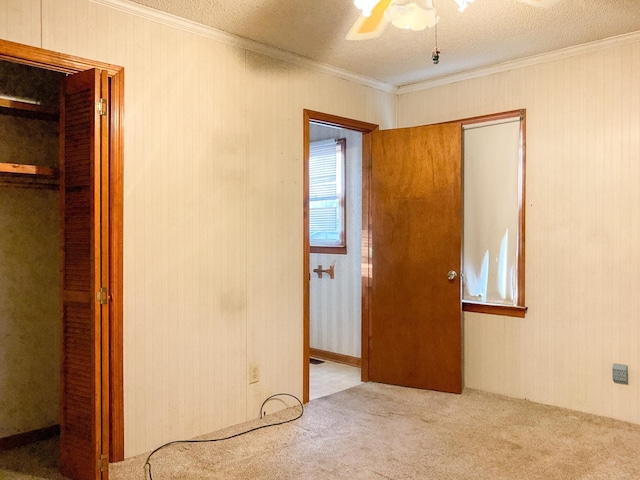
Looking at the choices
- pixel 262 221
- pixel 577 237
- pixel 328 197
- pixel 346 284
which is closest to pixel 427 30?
pixel 262 221

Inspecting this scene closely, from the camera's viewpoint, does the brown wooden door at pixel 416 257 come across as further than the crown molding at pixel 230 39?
Yes

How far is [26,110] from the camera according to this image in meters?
2.82

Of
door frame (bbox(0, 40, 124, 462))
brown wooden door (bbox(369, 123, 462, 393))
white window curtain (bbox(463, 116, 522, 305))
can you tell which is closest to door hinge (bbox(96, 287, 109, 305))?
door frame (bbox(0, 40, 124, 462))

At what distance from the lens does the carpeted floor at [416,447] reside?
8.63 feet

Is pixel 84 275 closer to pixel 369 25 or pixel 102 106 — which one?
pixel 102 106

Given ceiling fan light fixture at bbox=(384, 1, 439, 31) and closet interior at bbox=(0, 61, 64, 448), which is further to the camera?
closet interior at bbox=(0, 61, 64, 448)

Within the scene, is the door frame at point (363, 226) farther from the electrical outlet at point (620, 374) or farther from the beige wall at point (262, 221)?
the electrical outlet at point (620, 374)

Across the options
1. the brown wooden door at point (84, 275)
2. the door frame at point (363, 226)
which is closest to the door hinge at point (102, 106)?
the brown wooden door at point (84, 275)

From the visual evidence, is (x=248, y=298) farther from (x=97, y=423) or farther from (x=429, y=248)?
(x=429, y=248)

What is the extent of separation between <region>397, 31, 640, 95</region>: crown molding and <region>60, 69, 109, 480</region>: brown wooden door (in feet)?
8.72

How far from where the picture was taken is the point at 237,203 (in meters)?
3.30

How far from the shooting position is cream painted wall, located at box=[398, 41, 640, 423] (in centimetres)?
331

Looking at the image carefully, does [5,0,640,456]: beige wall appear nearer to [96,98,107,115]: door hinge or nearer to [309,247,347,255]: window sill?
[96,98,107,115]: door hinge

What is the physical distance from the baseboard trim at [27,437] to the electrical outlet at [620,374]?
3.43m
